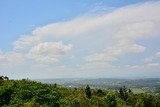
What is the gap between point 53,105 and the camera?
322ft

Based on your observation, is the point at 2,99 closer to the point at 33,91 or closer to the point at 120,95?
the point at 33,91

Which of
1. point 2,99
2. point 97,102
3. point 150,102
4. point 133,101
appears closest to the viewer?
point 2,99

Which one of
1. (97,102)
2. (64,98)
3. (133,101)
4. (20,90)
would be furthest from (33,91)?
(133,101)

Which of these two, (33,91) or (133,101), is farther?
(133,101)

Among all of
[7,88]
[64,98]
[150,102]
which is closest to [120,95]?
[150,102]

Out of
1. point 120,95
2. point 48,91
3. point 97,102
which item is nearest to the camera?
point 48,91

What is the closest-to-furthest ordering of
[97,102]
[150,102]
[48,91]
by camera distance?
[48,91] → [97,102] → [150,102]

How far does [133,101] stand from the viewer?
174 meters

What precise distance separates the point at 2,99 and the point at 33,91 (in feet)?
34.7

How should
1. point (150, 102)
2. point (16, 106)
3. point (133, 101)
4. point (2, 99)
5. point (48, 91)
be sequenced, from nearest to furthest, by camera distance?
point (16, 106)
point (2, 99)
point (48, 91)
point (150, 102)
point (133, 101)

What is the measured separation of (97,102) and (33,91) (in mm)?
31947

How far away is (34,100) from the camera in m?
97.3

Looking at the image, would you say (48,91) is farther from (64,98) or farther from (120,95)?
(120,95)

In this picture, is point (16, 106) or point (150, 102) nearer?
point (16, 106)
